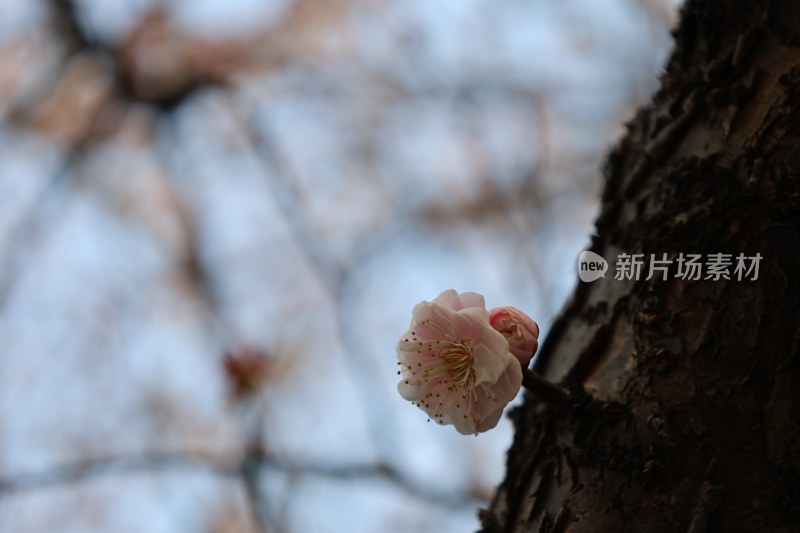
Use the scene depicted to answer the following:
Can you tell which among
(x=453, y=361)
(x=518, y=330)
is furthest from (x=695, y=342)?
(x=453, y=361)

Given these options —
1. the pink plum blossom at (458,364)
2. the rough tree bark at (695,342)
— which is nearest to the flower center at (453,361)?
the pink plum blossom at (458,364)

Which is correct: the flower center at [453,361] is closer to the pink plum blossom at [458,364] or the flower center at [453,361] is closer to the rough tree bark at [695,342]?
the pink plum blossom at [458,364]

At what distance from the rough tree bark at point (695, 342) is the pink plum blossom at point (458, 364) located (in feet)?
0.49

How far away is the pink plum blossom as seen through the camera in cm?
117

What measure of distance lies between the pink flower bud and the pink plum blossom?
0.10 ft

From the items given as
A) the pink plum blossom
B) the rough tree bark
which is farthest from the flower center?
the rough tree bark

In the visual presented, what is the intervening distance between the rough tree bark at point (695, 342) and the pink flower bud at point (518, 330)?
0.11m

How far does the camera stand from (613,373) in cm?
127

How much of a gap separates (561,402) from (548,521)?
0.59 feet

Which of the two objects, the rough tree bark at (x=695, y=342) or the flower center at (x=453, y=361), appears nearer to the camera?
the rough tree bark at (x=695, y=342)

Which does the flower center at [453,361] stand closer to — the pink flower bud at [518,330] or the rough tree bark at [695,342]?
the pink flower bud at [518,330]

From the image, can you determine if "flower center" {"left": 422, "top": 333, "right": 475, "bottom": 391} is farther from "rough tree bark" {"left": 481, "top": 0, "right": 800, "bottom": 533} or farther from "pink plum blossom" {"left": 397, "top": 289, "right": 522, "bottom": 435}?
"rough tree bark" {"left": 481, "top": 0, "right": 800, "bottom": 533}

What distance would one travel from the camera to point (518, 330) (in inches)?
48.0

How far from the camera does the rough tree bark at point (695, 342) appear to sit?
1133 millimetres
